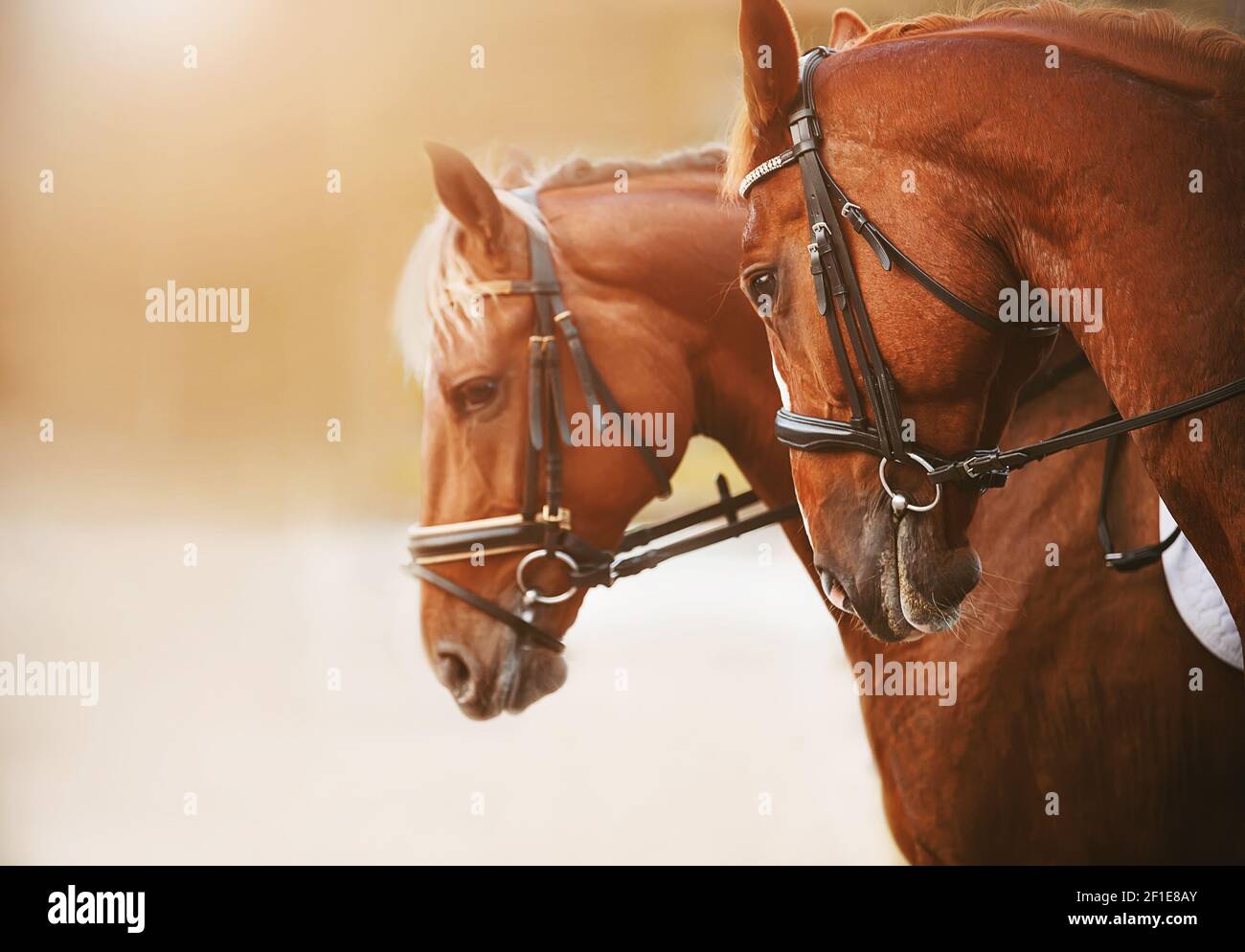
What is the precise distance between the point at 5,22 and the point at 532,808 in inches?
77.9

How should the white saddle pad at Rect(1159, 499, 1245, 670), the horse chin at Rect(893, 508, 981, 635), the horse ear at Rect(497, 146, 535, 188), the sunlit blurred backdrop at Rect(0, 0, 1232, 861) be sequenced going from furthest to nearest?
the sunlit blurred backdrop at Rect(0, 0, 1232, 861) < the horse ear at Rect(497, 146, 535, 188) < the white saddle pad at Rect(1159, 499, 1245, 670) < the horse chin at Rect(893, 508, 981, 635)

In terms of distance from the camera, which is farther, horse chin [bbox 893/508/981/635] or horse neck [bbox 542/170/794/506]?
horse neck [bbox 542/170/794/506]

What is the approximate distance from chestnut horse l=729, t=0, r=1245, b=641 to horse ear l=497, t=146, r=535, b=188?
64 centimetres

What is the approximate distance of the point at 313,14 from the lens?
1.75m

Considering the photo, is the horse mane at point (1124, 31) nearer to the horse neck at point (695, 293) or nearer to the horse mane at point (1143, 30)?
the horse mane at point (1143, 30)

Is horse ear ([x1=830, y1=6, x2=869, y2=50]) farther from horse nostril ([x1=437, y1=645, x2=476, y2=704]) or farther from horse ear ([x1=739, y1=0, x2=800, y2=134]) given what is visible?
horse nostril ([x1=437, y1=645, x2=476, y2=704])

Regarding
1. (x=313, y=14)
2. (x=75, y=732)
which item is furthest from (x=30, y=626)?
(x=313, y=14)

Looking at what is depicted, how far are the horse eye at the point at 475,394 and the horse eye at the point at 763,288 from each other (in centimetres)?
49

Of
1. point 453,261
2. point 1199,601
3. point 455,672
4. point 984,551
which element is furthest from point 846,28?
point 455,672

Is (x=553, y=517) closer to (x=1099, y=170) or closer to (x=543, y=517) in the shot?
(x=543, y=517)

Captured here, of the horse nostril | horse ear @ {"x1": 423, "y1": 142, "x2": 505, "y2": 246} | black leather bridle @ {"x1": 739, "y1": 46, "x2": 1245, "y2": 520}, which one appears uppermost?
horse ear @ {"x1": 423, "y1": 142, "x2": 505, "y2": 246}

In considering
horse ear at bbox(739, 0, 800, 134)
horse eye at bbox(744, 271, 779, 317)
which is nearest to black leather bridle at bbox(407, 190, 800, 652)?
horse eye at bbox(744, 271, 779, 317)

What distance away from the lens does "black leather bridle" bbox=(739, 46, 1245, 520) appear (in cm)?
88
